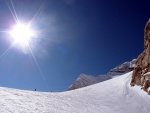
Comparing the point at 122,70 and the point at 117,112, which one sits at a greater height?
the point at 122,70

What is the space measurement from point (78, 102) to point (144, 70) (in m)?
13.3

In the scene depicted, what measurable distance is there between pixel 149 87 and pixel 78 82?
1731 inches

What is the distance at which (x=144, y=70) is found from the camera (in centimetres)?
3006

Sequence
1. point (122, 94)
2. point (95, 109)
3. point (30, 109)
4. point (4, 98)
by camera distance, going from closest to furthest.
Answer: point (30, 109)
point (4, 98)
point (95, 109)
point (122, 94)

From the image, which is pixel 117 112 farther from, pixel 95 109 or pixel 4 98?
pixel 4 98

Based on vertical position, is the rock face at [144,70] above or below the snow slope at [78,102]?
above

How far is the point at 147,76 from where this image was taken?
91.4 ft

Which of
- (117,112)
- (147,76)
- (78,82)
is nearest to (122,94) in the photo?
(147,76)

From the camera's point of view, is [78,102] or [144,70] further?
[144,70]

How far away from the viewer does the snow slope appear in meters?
15.5

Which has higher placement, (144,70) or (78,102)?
(144,70)

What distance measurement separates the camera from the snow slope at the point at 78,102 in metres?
15.5

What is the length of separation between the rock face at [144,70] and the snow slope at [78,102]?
104cm

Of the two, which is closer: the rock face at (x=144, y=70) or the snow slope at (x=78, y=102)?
the snow slope at (x=78, y=102)
